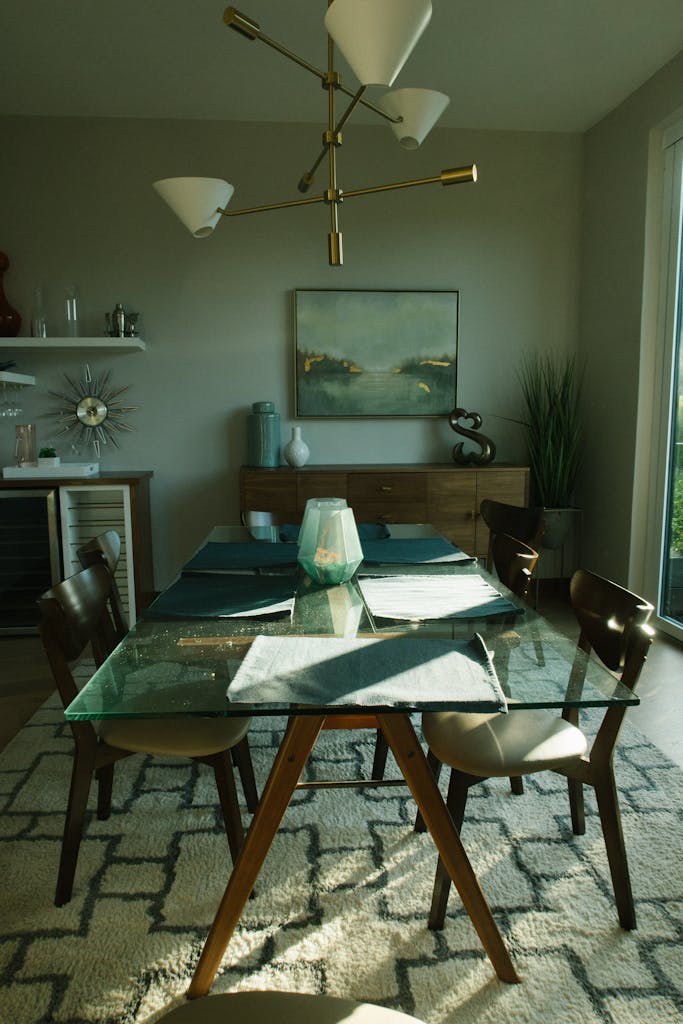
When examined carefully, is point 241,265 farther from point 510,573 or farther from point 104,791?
point 104,791

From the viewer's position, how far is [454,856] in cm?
151

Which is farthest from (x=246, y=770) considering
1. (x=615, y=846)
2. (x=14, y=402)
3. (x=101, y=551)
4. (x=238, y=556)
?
(x=14, y=402)

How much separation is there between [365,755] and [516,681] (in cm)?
127

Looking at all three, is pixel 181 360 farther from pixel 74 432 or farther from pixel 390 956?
pixel 390 956

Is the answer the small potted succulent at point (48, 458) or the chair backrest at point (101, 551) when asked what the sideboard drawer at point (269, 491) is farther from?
the chair backrest at point (101, 551)

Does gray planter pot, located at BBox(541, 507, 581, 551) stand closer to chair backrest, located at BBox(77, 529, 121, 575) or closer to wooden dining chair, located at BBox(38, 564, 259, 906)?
chair backrest, located at BBox(77, 529, 121, 575)

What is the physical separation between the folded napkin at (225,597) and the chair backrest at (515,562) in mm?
667

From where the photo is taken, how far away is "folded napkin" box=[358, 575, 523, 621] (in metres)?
1.76

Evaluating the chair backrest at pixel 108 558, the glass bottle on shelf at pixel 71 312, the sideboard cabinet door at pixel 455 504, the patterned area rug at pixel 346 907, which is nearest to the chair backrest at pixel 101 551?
the chair backrest at pixel 108 558

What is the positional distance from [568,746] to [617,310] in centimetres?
320

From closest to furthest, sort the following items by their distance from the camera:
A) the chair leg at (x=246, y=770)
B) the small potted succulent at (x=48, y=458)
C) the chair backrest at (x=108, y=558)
Answer: the chair leg at (x=246, y=770) < the chair backrest at (x=108, y=558) < the small potted succulent at (x=48, y=458)

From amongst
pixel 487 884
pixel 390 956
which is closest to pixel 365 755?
pixel 487 884

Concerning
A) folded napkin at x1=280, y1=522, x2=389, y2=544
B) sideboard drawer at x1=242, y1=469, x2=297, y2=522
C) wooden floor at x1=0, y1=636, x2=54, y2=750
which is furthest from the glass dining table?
sideboard drawer at x1=242, y1=469, x2=297, y2=522

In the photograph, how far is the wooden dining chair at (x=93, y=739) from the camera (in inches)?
66.9
